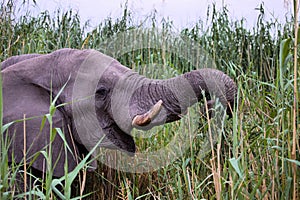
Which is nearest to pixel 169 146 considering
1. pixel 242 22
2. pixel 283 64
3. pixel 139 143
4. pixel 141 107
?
pixel 139 143

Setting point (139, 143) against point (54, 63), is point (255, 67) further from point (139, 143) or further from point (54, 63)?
point (54, 63)

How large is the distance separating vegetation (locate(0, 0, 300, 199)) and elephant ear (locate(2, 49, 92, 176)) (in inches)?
7.0

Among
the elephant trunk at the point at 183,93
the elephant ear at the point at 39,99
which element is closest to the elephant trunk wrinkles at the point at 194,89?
the elephant trunk at the point at 183,93

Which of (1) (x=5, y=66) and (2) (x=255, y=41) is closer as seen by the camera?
(1) (x=5, y=66)

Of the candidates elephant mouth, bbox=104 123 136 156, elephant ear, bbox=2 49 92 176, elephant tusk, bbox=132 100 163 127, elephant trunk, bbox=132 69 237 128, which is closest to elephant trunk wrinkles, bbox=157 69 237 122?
elephant trunk, bbox=132 69 237 128

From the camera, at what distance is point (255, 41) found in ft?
18.4

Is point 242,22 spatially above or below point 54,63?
above

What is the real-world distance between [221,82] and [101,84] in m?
0.70

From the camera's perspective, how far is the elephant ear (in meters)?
2.84

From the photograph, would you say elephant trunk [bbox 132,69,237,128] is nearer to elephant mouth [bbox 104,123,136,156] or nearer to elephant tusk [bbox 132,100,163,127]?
elephant tusk [bbox 132,100,163,127]

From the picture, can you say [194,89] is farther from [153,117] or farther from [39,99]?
[39,99]

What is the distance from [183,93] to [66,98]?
2.16 feet

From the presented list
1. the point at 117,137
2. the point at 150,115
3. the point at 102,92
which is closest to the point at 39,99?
the point at 102,92

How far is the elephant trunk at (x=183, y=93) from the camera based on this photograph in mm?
2680
